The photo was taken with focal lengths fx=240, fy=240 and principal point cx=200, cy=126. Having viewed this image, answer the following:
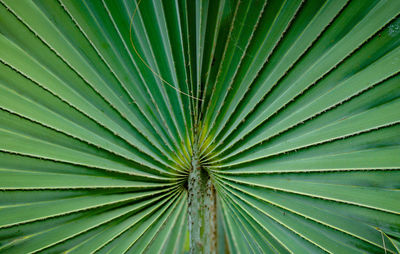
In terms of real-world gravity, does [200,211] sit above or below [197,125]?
below

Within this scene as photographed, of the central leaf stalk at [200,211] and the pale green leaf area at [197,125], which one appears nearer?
the pale green leaf area at [197,125]

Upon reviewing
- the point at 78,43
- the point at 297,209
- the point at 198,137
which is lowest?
the point at 297,209

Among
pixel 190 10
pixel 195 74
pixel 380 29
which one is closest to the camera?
pixel 380 29

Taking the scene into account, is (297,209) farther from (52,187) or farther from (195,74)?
(52,187)

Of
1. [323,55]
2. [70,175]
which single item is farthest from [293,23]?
[70,175]

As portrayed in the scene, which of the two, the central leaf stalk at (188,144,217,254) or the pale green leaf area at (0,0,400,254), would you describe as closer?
the pale green leaf area at (0,0,400,254)
